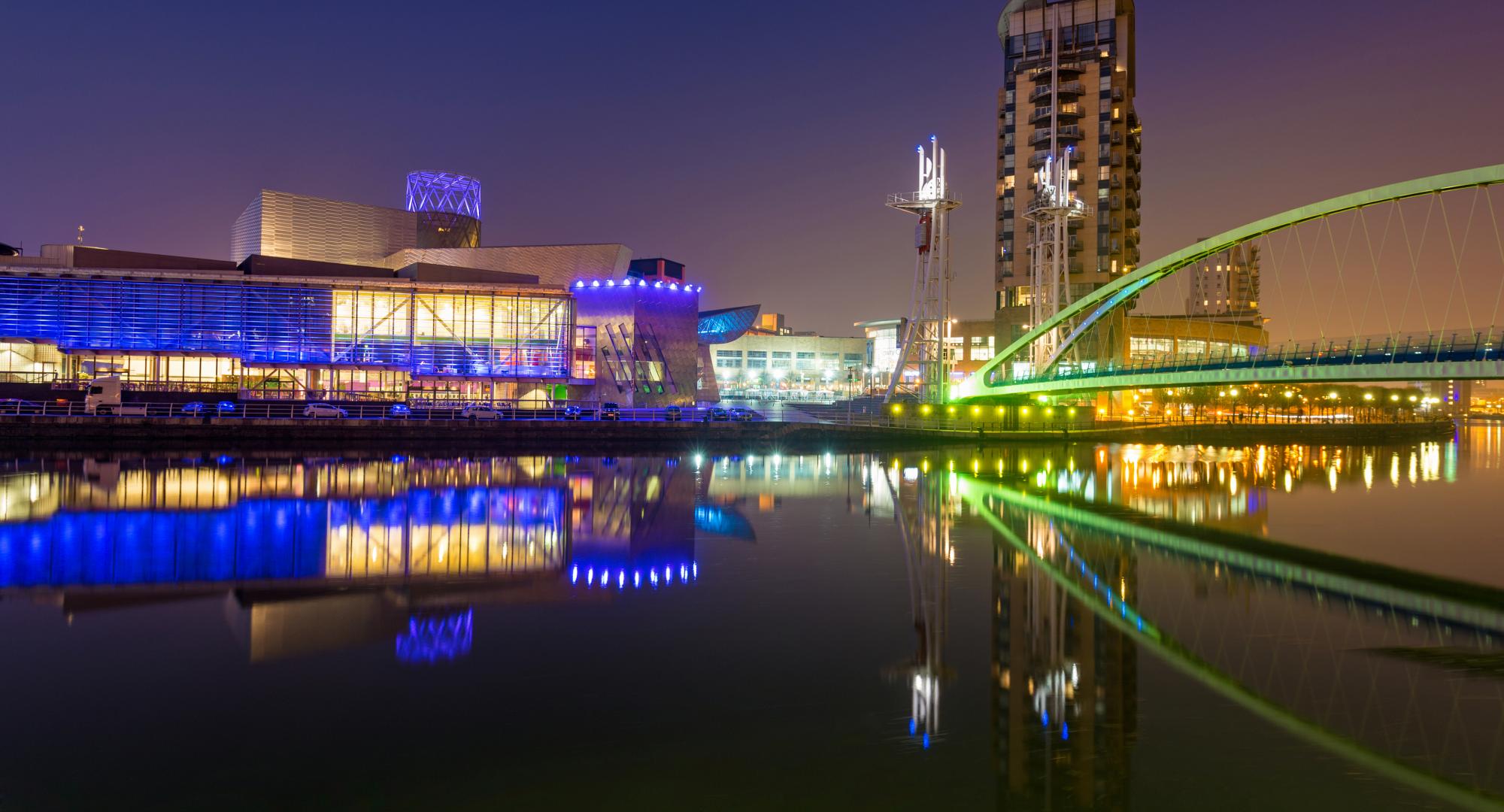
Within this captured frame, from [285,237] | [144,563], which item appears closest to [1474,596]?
[144,563]

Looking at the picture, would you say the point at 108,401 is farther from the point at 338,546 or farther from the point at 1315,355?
the point at 1315,355

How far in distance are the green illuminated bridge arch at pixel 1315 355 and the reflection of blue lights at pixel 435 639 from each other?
78.3 ft

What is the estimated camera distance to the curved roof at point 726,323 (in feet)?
299

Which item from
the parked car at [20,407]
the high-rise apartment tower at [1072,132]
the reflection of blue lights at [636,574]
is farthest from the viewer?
the high-rise apartment tower at [1072,132]

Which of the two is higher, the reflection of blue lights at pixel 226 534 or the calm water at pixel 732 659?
the reflection of blue lights at pixel 226 534

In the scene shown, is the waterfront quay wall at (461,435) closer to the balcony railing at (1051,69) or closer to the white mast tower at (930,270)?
the white mast tower at (930,270)

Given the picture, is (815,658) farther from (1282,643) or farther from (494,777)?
(1282,643)

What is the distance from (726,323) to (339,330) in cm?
3803

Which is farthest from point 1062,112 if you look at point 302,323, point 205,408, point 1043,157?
point 205,408

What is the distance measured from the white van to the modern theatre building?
6.25 m

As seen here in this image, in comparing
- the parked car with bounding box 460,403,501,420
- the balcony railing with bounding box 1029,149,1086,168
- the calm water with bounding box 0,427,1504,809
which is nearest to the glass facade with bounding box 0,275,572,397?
the parked car with bounding box 460,403,501,420

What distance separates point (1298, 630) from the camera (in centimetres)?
1287

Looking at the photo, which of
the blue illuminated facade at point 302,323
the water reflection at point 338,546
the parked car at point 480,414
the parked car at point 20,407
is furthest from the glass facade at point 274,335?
the water reflection at point 338,546

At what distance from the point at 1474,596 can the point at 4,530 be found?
90.8 ft
